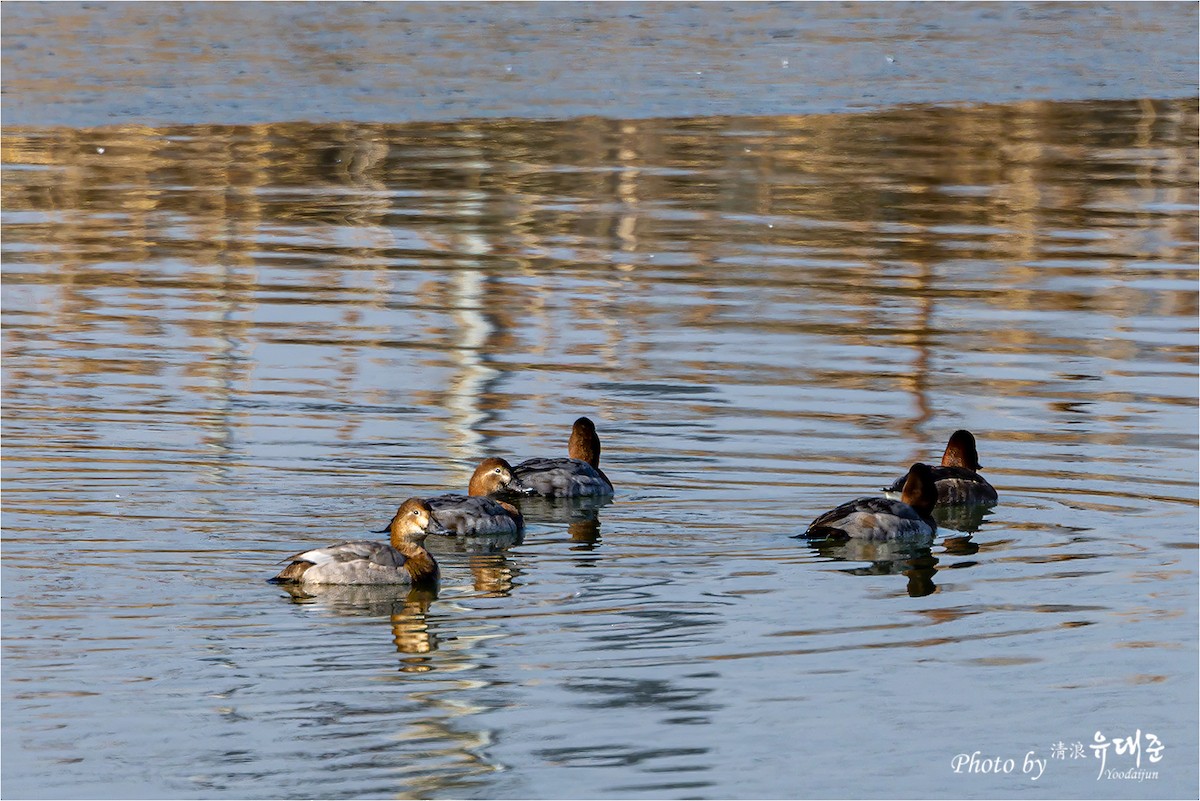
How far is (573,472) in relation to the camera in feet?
38.2

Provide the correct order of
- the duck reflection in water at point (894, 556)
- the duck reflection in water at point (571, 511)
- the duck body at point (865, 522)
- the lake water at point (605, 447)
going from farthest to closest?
the duck reflection in water at point (571, 511), the duck body at point (865, 522), the duck reflection in water at point (894, 556), the lake water at point (605, 447)

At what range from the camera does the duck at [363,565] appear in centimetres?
978

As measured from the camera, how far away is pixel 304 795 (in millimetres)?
7328

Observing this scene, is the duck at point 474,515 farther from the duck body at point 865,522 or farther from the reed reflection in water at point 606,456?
the duck body at point 865,522

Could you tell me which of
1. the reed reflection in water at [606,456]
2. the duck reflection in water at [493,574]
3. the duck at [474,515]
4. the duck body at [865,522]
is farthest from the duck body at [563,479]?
the duck body at [865,522]

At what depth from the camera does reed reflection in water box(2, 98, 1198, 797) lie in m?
7.99

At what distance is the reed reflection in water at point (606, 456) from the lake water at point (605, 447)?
0.03m

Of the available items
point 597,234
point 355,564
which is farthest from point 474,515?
point 597,234

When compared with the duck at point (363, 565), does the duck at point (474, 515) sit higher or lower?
higher

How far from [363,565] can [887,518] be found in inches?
107

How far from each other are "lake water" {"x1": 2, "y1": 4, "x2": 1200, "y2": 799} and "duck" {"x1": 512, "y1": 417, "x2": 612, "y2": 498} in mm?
148

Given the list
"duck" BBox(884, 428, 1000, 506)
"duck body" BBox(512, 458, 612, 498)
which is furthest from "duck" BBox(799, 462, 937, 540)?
"duck body" BBox(512, 458, 612, 498)

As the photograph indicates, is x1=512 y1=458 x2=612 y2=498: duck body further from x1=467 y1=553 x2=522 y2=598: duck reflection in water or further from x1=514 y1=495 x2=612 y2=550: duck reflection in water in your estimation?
x1=467 y1=553 x2=522 y2=598: duck reflection in water

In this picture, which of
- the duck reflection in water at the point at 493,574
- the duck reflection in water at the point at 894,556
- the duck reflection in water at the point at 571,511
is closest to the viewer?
the duck reflection in water at the point at 493,574
